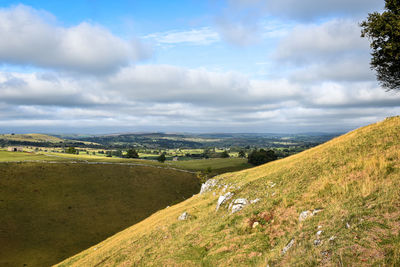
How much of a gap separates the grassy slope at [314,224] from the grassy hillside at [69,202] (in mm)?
50182

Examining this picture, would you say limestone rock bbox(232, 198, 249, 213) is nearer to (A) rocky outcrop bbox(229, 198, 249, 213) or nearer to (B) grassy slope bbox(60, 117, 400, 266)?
(A) rocky outcrop bbox(229, 198, 249, 213)

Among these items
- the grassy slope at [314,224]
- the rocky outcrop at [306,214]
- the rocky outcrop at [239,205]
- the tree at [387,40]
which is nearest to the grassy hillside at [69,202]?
the grassy slope at [314,224]

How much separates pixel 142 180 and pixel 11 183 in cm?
5548

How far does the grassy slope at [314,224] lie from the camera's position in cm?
1026

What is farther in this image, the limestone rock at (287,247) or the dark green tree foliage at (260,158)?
the dark green tree foliage at (260,158)

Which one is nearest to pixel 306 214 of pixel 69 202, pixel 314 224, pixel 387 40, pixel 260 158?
pixel 314 224

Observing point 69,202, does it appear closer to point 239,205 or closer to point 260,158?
point 239,205

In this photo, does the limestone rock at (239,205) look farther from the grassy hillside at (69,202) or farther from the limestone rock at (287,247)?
the grassy hillside at (69,202)

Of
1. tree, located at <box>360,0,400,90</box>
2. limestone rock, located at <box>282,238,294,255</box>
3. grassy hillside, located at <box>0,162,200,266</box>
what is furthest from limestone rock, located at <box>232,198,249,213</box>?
grassy hillside, located at <box>0,162,200,266</box>

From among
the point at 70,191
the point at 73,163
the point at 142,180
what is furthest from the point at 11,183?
the point at 142,180

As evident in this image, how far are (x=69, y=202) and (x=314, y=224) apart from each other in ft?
319

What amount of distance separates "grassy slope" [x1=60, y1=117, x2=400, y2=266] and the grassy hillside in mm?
50182

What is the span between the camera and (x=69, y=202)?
86938 millimetres

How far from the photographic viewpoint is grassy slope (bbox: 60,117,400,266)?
10.3m
